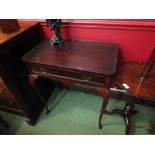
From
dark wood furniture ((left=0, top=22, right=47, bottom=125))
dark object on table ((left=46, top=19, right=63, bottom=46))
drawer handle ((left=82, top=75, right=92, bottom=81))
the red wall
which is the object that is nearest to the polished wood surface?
dark wood furniture ((left=0, top=22, right=47, bottom=125))

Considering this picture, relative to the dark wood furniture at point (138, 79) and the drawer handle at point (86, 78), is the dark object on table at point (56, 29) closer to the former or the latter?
the drawer handle at point (86, 78)

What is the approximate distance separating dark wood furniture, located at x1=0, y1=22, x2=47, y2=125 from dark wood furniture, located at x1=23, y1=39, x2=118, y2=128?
0.45 ft

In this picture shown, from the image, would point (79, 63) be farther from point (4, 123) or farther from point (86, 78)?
point (4, 123)

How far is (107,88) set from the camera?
1.03 meters

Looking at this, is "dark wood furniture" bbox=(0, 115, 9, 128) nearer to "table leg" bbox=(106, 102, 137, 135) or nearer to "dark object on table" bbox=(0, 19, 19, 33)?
"dark object on table" bbox=(0, 19, 19, 33)

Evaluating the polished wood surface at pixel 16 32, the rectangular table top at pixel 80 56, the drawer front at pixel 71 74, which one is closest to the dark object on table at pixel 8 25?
the polished wood surface at pixel 16 32

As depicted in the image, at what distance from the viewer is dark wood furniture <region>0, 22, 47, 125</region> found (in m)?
1.10

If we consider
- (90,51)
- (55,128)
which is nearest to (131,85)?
(90,51)

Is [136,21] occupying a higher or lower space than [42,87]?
higher

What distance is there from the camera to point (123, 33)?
119 cm

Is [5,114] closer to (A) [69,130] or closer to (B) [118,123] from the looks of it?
(A) [69,130]

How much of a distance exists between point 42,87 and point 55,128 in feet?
1.63

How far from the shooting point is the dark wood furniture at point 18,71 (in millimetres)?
1104

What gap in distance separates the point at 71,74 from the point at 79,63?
11cm
